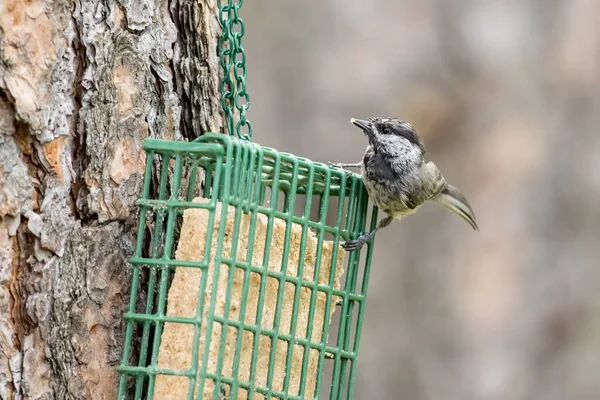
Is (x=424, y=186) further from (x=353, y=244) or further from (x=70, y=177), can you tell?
(x=70, y=177)

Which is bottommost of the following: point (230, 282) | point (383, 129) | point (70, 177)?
point (230, 282)

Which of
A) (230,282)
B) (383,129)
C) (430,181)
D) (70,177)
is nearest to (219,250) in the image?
(230,282)

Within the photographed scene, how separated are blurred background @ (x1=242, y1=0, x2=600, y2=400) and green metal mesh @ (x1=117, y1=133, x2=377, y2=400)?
14.8 feet

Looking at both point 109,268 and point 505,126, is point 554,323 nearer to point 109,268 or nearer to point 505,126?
point 505,126

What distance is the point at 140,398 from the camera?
12.3 ft

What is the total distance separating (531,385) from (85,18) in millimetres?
6074

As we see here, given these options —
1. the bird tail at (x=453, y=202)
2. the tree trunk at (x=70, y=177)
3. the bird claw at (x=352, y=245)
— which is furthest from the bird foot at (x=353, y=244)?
the bird tail at (x=453, y=202)

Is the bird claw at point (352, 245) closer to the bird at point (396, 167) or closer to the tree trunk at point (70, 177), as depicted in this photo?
the bird at point (396, 167)

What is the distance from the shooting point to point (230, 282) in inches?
142

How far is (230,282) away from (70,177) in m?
0.74

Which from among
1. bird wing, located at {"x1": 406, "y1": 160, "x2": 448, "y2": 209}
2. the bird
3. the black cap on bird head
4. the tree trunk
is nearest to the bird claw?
the bird

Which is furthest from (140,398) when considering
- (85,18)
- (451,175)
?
(451,175)

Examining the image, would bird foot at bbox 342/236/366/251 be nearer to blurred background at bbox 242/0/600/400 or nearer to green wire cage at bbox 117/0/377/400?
green wire cage at bbox 117/0/377/400

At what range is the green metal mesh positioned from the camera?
3600 mm
